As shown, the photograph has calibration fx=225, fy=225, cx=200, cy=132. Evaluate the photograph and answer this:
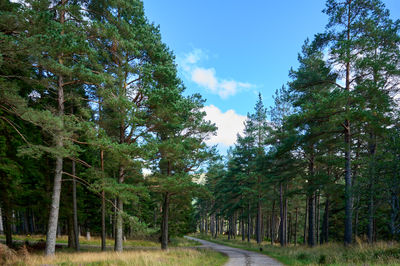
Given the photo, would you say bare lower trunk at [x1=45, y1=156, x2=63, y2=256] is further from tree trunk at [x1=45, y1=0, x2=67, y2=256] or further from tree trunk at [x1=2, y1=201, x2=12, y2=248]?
tree trunk at [x1=2, y1=201, x2=12, y2=248]

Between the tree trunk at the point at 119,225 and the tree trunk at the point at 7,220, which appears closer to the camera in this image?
the tree trunk at the point at 119,225

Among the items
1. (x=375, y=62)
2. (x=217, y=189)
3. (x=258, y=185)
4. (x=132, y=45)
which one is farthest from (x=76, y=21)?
(x=217, y=189)

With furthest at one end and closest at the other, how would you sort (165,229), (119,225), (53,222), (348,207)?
(165,229)
(348,207)
(119,225)
(53,222)

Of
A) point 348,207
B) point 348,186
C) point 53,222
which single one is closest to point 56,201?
point 53,222

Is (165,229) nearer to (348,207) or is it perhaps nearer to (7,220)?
(7,220)

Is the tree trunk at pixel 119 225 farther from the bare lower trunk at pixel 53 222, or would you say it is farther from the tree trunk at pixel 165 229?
the tree trunk at pixel 165 229

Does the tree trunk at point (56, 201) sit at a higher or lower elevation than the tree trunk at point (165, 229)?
higher

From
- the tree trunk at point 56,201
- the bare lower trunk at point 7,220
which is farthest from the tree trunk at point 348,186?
the bare lower trunk at point 7,220

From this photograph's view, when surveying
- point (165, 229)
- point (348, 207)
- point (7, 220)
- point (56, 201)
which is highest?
point (56, 201)

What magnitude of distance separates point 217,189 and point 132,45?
126 feet

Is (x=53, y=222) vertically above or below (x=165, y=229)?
above

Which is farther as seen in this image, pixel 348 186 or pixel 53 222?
pixel 348 186

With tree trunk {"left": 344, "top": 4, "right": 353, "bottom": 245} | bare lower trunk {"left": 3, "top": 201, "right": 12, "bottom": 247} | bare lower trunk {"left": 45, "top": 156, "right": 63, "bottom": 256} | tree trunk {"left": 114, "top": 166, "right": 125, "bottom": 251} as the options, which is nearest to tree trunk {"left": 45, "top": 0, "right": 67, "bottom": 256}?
bare lower trunk {"left": 45, "top": 156, "right": 63, "bottom": 256}

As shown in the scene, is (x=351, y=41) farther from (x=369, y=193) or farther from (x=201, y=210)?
(x=201, y=210)
